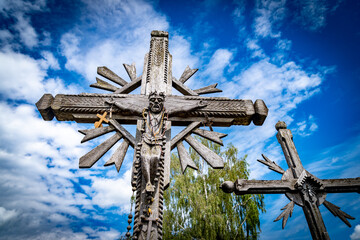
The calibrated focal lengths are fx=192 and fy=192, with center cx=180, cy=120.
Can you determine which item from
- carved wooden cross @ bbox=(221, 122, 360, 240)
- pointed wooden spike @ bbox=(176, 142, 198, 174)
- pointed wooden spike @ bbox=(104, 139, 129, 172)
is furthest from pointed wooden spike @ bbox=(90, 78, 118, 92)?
carved wooden cross @ bbox=(221, 122, 360, 240)

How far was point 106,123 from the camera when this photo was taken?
271 centimetres

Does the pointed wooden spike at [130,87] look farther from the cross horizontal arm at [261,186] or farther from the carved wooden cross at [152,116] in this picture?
the cross horizontal arm at [261,186]

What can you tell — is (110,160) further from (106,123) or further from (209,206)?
(209,206)

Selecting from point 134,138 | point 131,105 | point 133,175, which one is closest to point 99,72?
point 131,105

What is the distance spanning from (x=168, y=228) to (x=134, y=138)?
702 centimetres

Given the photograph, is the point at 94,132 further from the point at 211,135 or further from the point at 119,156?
the point at 211,135

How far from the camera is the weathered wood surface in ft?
9.17

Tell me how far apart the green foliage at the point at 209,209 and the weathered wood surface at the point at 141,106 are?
6000 millimetres

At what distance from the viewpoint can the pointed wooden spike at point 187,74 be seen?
344 centimetres

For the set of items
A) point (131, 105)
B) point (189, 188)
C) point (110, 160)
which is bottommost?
point (110, 160)

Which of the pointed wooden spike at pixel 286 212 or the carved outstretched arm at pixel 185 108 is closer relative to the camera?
the pointed wooden spike at pixel 286 212

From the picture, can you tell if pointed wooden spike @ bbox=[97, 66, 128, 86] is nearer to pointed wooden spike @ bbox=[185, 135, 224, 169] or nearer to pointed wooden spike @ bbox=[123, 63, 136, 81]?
pointed wooden spike @ bbox=[123, 63, 136, 81]

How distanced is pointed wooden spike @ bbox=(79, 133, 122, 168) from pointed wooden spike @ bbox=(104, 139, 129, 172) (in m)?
0.15

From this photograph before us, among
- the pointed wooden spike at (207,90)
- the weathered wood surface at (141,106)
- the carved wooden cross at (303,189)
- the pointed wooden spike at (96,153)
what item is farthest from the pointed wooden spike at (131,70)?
the carved wooden cross at (303,189)
